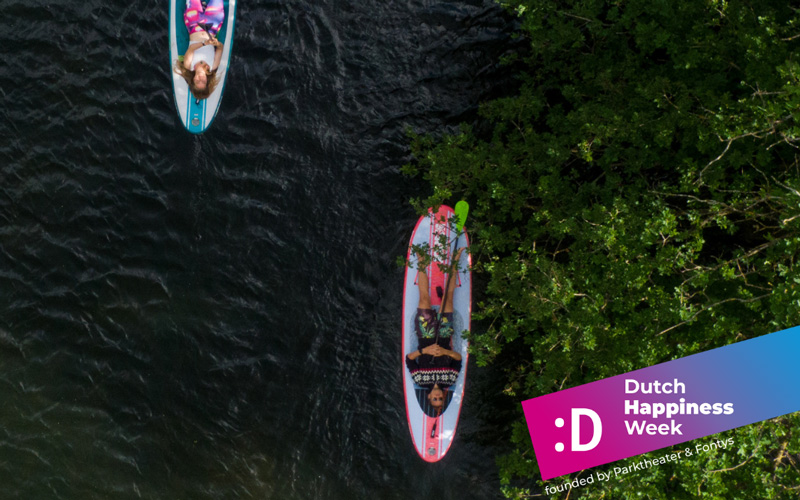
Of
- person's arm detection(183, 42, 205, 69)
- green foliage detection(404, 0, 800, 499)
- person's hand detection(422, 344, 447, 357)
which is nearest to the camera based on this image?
green foliage detection(404, 0, 800, 499)

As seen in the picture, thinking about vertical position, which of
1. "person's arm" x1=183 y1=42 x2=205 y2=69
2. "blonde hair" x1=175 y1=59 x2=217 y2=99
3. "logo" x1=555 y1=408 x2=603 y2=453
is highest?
"person's arm" x1=183 y1=42 x2=205 y2=69

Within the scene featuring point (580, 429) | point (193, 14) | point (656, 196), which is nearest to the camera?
point (656, 196)

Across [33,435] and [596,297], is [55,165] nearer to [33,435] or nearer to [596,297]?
[33,435]

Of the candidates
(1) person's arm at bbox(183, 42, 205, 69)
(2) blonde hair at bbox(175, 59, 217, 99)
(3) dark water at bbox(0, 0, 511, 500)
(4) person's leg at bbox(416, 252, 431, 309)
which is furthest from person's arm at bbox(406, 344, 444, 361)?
(1) person's arm at bbox(183, 42, 205, 69)

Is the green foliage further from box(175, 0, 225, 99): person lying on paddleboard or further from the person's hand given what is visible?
box(175, 0, 225, 99): person lying on paddleboard

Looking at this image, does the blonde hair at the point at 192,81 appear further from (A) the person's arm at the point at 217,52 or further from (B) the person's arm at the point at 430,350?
(B) the person's arm at the point at 430,350

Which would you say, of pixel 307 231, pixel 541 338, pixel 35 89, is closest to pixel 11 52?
pixel 35 89

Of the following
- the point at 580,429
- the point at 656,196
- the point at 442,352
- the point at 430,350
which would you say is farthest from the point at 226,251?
the point at 656,196

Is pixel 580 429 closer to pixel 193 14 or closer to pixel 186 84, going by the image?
pixel 186 84
